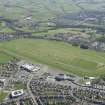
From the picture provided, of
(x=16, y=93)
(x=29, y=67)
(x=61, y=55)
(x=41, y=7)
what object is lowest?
(x=16, y=93)

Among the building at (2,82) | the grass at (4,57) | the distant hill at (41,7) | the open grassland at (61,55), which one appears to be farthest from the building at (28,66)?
the distant hill at (41,7)

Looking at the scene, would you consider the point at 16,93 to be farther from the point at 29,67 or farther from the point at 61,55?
the point at 61,55

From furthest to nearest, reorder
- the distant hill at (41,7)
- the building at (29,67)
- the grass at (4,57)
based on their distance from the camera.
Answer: the distant hill at (41,7), the grass at (4,57), the building at (29,67)

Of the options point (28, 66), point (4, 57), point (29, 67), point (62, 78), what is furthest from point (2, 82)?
point (4, 57)

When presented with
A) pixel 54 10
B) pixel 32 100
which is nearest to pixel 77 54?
pixel 32 100

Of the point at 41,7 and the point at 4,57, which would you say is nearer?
the point at 4,57

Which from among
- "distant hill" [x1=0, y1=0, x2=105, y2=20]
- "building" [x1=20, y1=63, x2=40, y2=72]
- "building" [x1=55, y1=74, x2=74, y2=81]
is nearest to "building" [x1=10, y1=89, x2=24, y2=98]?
"building" [x1=55, y1=74, x2=74, y2=81]

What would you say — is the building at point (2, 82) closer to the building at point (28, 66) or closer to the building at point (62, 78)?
the building at point (28, 66)

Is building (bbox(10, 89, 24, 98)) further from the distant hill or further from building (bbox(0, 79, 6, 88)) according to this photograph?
the distant hill

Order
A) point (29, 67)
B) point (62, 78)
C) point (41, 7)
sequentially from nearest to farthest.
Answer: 1. point (62, 78)
2. point (29, 67)
3. point (41, 7)
